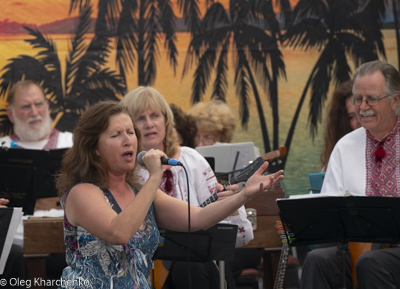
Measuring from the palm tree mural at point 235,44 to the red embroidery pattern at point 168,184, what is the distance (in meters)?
2.10

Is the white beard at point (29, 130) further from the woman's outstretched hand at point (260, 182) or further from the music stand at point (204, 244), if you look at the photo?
the woman's outstretched hand at point (260, 182)

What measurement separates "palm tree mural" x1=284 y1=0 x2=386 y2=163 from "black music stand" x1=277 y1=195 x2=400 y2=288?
2.71 meters

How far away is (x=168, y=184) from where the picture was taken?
385cm

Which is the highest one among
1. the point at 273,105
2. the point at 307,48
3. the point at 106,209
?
the point at 307,48

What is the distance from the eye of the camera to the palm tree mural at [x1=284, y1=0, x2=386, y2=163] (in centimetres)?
581

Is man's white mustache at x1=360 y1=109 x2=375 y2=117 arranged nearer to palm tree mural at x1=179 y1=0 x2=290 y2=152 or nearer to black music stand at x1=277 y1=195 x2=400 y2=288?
black music stand at x1=277 y1=195 x2=400 y2=288

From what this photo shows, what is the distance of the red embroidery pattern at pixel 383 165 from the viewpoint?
12.2 feet

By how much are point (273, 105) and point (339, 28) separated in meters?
1.08

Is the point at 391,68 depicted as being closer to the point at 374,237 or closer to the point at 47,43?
the point at 374,237

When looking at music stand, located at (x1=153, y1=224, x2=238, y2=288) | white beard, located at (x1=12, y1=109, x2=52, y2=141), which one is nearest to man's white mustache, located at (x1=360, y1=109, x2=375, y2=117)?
music stand, located at (x1=153, y1=224, x2=238, y2=288)

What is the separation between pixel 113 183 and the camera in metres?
2.84

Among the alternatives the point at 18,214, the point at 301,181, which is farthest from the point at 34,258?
the point at 301,181

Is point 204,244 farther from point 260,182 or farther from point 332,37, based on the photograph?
point 332,37

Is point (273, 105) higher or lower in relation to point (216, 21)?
lower
